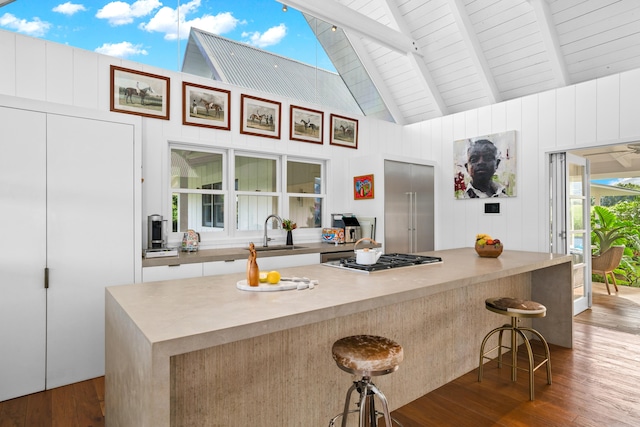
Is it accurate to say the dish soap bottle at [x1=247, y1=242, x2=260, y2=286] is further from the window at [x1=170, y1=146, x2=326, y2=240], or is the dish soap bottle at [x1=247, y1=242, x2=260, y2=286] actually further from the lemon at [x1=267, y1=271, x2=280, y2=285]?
the window at [x1=170, y1=146, x2=326, y2=240]

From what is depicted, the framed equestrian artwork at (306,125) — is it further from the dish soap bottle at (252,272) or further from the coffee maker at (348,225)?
the dish soap bottle at (252,272)

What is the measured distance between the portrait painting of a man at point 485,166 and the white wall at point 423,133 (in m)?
0.09

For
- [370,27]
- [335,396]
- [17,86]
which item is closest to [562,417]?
[335,396]

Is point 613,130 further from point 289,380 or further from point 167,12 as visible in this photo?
point 167,12

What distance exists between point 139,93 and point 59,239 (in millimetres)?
1577

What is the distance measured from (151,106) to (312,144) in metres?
1.96

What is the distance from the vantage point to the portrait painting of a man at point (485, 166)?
15.1 ft

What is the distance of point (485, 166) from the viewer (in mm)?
4871

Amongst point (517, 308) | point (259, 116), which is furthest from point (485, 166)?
point (259, 116)

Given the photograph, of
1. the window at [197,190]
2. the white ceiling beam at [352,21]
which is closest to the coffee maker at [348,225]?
the window at [197,190]

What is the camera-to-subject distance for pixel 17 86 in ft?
9.35

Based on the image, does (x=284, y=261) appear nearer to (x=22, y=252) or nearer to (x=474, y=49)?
(x=22, y=252)

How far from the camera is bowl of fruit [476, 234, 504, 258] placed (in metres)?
2.89

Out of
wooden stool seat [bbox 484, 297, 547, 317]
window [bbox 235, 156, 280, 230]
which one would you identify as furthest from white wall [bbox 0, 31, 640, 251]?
wooden stool seat [bbox 484, 297, 547, 317]
